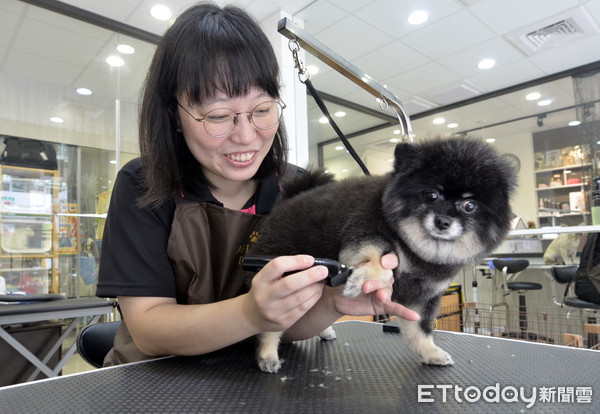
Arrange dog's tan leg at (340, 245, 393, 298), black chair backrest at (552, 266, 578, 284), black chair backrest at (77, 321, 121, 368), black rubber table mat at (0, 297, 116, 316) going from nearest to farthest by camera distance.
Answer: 1. dog's tan leg at (340, 245, 393, 298)
2. black chair backrest at (77, 321, 121, 368)
3. black rubber table mat at (0, 297, 116, 316)
4. black chair backrest at (552, 266, 578, 284)

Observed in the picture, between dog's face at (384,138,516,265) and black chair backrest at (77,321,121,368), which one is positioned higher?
dog's face at (384,138,516,265)

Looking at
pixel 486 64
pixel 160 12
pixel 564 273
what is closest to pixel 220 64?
pixel 160 12

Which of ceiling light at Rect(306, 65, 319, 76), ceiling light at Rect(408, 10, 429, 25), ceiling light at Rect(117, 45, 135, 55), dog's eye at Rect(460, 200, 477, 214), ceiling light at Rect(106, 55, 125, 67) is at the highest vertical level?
ceiling light at Rect(117, 45, 135, 55)

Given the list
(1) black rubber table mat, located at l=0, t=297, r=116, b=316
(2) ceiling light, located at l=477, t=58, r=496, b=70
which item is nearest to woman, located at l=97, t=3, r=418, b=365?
(1) black rubber table mat, located at l=0, t=297, r=116, b=316

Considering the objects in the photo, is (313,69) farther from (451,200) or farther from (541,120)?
(451,200)

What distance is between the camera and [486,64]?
13.4ft

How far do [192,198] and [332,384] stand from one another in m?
0.60

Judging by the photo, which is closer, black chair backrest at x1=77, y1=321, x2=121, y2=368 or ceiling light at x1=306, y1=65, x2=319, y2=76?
black chair backrest at x1=77, y1=321, x2=121, y2=368

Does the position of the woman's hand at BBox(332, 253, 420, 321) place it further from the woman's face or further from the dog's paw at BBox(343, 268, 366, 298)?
the woman's face

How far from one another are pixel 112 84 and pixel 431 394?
14.4 feet

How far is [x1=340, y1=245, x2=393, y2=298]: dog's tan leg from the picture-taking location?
0.81 metres

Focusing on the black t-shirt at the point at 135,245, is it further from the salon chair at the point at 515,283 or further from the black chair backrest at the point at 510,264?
the black chair backrest at the point at 510,264

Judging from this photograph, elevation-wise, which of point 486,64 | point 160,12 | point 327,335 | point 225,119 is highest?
point 160,12

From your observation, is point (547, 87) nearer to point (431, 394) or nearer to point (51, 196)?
point (431, 394)
